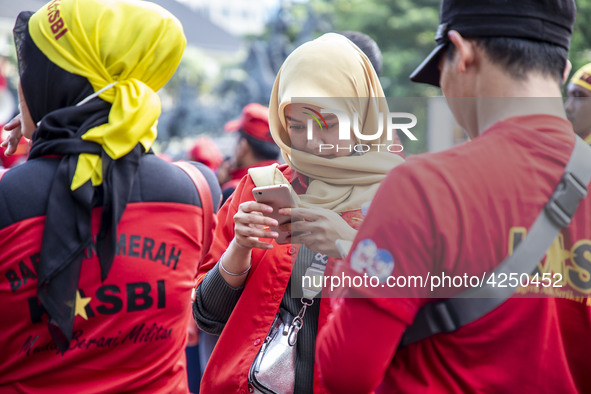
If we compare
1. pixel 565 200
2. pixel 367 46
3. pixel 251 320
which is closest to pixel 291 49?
pixel 367 46

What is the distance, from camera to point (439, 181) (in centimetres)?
128

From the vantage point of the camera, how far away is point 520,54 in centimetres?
138

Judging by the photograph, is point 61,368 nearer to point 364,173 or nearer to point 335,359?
point 335,359

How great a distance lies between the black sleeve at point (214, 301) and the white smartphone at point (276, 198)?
30 cm

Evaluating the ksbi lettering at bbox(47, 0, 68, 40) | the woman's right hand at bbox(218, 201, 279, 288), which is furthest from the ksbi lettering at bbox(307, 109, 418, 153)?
the ksbi lettering at bbox(47, 0, 68, 40)

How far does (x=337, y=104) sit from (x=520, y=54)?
0.78 metres

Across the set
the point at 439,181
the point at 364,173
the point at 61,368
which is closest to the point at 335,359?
the point at 439,181

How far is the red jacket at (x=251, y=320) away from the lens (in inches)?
76.6

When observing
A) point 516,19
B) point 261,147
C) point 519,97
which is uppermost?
point 516,19

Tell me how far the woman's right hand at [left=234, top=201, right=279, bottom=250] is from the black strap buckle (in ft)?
2.62

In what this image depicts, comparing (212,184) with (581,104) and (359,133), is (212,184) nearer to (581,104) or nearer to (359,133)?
(359,133)

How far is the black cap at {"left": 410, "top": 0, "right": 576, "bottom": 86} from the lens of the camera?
1366mm

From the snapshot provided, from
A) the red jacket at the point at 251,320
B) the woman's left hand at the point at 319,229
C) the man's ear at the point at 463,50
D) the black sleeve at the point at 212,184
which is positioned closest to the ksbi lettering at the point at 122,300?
the red jacket at the point at 251,320

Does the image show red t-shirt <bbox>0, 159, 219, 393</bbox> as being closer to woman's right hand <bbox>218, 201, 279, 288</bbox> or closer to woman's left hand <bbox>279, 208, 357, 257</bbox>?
woman's right hand <bbox>218, 201, 279, 288</bbox>
